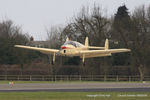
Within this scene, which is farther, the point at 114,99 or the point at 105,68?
the point at 105,68

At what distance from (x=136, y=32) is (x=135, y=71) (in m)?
7.47

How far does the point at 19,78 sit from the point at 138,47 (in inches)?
881

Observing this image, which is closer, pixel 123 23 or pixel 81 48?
pixel 81 48

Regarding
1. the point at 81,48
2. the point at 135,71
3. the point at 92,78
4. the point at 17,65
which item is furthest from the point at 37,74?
the point at 81,48

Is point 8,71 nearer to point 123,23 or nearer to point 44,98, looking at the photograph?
point 123,23

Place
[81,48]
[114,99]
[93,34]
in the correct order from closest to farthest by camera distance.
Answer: [114,99], [81,48], [93,34]

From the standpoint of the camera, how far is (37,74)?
Result: 214ft

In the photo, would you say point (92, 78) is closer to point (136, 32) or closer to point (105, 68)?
point (105, 68)

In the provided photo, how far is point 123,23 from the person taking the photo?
228ft

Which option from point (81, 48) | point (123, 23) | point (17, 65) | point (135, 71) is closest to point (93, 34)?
point (123, 23)

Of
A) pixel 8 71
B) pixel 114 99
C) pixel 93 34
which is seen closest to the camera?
pixel 114 99

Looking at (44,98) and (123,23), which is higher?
(123,23)

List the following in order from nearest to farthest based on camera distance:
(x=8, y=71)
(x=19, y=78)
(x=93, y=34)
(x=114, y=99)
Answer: (x=114, y=99) → (x=19, y=78) → (x=8, y=71) → (x=93, y=34)

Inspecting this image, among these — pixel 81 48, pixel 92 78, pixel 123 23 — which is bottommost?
pixel 92 78
